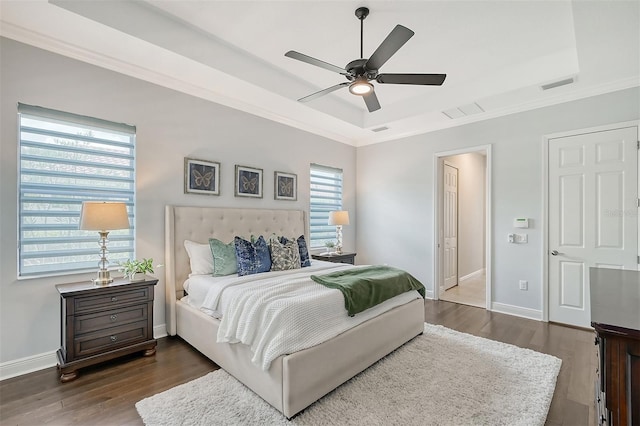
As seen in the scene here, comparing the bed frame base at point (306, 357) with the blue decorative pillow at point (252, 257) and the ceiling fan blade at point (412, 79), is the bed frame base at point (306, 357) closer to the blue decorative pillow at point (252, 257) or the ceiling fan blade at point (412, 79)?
the blue decorative pillow at point (252, 257)

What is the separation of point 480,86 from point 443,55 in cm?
86

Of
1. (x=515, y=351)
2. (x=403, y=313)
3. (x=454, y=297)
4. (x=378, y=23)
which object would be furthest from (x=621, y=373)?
(x=454, y=297)

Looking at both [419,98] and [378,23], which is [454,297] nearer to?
[419,98]

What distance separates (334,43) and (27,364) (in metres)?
3.97

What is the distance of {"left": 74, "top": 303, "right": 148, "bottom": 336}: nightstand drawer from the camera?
8.04 ft

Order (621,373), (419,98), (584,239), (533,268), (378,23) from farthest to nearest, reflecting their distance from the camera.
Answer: (419,98) < (533,268) < (584,239) < (378,23) < (621,373)

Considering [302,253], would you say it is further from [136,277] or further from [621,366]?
[621,366]

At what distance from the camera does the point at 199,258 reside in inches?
127

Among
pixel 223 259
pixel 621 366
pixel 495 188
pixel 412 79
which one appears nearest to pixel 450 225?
pixel 495 188

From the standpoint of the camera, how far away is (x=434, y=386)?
231cm

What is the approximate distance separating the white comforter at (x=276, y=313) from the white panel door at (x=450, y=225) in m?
3.05

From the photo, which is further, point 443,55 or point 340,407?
point 443,55

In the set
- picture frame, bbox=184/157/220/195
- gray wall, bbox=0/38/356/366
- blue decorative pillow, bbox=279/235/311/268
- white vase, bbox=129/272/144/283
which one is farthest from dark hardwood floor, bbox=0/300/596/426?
picture frame, bbox=184/157/220/195

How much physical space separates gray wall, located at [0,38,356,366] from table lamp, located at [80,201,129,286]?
1.28ft
